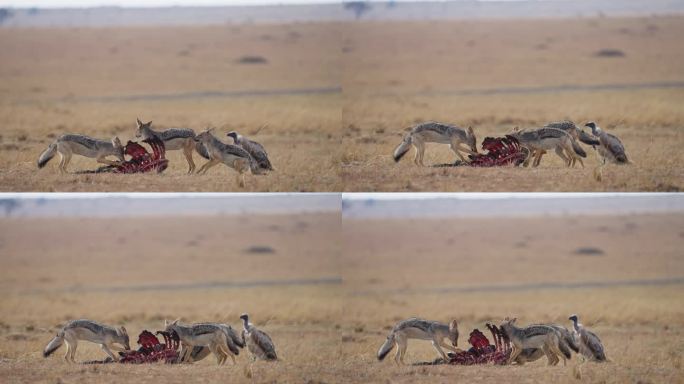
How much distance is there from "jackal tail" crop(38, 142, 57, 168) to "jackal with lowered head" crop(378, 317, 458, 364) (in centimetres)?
196

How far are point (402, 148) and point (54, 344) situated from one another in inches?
80.6

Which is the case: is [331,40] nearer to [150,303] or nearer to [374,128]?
[374,128]

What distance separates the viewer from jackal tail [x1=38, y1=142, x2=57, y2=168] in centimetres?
501

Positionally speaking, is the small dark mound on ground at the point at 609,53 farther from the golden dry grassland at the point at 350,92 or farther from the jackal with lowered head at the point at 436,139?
the jackal with lowered head at the point at 436,139

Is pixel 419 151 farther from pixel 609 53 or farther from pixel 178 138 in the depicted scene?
pixel 178 138

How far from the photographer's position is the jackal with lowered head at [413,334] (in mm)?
4996

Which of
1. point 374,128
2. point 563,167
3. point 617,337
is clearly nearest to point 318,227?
point 374,128

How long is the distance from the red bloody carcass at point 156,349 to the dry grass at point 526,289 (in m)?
0.88

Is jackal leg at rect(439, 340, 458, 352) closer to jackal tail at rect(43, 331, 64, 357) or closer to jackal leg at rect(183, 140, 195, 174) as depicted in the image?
jackal leg at rect(183, 140, 195, 174)

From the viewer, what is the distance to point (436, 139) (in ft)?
16.5

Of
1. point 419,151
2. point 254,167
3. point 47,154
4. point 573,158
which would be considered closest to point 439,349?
point 419,151

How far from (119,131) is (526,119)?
2.11m

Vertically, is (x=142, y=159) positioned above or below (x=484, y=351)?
above

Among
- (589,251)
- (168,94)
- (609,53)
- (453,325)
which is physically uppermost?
(609,53)
